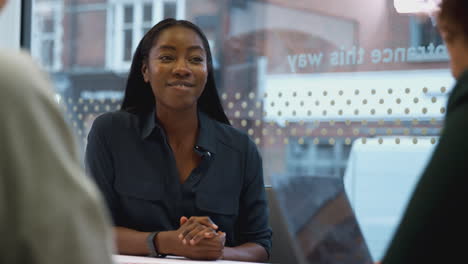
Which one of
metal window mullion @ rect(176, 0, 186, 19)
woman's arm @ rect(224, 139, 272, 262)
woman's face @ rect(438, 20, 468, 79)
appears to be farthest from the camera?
metal window mullion @ rect(176, 0, 186, 19)

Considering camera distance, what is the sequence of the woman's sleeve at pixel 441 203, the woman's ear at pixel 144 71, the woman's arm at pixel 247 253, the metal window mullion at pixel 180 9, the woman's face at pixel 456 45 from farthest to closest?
the metal window mullion at pixel 180 9
the woman's ear at pixel 144 71
the woman's arm at pixel 247 253
the woman's face at pixel 456 45
the woman's sleeve at pixel 441 203

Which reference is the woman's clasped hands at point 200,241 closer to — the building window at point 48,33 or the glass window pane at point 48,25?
the building window at point 48,33

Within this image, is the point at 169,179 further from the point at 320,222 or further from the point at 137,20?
the point at 137,20

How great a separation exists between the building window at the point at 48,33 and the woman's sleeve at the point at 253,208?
6.44 ft

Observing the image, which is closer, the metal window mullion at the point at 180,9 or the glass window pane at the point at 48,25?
the metal window mullion at the point at 180,9

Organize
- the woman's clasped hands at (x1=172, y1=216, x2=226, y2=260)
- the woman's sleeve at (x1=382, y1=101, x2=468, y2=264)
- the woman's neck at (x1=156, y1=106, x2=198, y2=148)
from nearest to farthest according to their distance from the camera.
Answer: the woman's sleeve at (x1=382, y1=101, x2=468, y2=264), the woman's clasped hands at (x1=172, y1=216, x2=226, y2=260), the woman's neck at (x1=156, y1=106, x2=198, y2=148)

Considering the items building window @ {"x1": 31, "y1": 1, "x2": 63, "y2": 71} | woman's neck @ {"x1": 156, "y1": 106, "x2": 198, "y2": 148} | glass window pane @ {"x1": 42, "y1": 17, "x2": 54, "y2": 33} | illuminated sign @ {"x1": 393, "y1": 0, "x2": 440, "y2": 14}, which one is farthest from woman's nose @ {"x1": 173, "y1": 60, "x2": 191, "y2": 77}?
glass window pane @ {"x1": 42, "y1": 17, "x2": 54, "y2": 33}

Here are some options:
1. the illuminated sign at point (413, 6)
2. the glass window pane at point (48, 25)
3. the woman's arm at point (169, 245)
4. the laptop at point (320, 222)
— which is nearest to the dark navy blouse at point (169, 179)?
the woman's arm at point (169, 245)

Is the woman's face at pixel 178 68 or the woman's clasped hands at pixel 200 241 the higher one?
the woman's face at pixel 178 68

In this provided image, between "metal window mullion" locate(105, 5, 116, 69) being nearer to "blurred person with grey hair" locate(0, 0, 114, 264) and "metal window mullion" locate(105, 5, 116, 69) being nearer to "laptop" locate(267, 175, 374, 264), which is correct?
"laptop" locate(267, 175, 374, 264)

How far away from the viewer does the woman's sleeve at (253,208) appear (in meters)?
2.22

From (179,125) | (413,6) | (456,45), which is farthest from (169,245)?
(413,6)

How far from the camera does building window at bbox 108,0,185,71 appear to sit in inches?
141

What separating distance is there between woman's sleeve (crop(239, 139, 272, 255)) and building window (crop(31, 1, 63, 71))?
196cm
